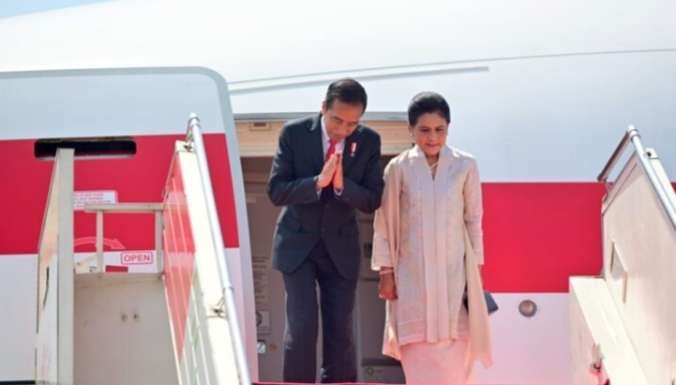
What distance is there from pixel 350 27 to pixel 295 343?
6.78 feet

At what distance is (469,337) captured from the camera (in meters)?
5.71

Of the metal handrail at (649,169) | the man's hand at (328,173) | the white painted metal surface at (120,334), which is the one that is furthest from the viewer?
the man's hand at (328,173)

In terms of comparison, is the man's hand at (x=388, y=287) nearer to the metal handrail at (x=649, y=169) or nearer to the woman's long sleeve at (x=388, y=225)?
the woman's long sleeve at (x=388, y=225)

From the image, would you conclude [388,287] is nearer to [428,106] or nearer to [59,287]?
[428,106]

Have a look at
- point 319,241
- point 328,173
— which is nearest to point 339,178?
point 328,173

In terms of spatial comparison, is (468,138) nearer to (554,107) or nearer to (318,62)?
(554,107)

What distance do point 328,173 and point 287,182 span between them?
0.27 meters

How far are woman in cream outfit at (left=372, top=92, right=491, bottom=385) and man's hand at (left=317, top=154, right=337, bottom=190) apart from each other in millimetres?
276

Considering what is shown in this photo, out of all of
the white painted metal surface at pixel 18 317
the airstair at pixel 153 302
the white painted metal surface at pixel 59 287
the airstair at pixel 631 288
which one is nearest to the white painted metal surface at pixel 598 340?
the airstair at pixel 631 288

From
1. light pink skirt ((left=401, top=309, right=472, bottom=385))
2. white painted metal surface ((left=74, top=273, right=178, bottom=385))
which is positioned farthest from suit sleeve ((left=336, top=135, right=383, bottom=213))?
white painted metal surface ((left=74, top=273, right=178, bottom=385))

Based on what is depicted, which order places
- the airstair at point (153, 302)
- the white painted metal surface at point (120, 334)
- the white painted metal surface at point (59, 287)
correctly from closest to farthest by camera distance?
the airstair at point (153, 302) < the white painted metal surface at point (59, 287) < the white painted metal surface at point (120, 334)

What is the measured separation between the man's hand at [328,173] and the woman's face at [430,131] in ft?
1.27

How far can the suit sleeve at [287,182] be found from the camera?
585cm

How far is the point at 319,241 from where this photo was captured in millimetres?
6062
